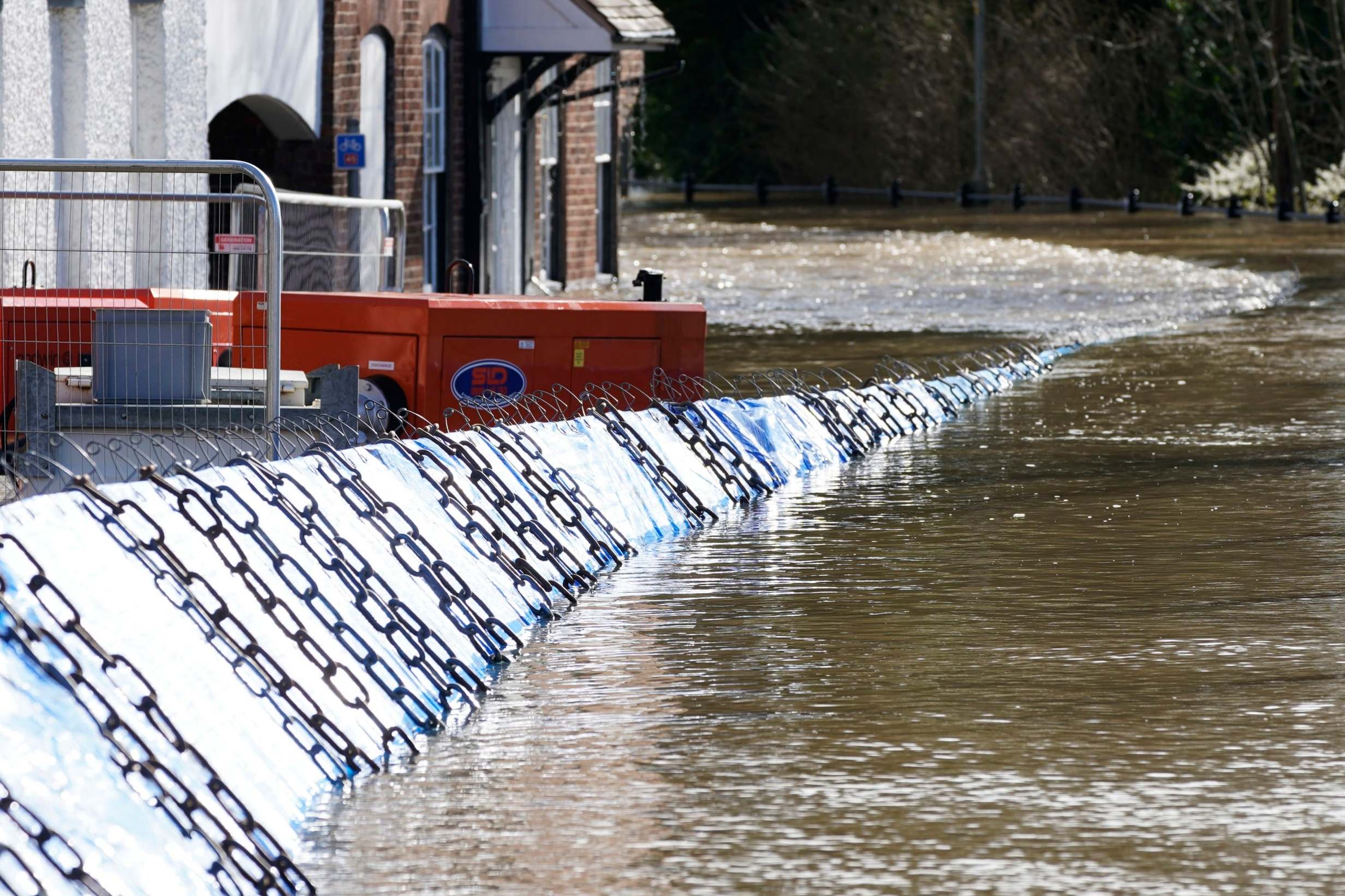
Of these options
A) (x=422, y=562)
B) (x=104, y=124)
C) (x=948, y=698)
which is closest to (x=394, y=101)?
(x=104, y=124)

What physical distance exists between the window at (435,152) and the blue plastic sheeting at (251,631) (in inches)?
558

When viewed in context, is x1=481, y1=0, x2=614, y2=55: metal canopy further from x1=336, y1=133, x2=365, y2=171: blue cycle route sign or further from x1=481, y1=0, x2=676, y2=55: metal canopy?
x1=336, y1=133, x2=365, y2=171: blue cycle route sign

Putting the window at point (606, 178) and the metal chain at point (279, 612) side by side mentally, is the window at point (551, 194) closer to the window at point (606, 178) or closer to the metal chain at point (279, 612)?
the window at point (606, 178)

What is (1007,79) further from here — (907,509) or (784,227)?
(907,509)

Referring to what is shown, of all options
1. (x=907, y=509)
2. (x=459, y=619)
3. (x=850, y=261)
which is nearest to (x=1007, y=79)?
(x=850, y=261)

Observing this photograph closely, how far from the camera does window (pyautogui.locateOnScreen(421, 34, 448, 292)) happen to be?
2503cm

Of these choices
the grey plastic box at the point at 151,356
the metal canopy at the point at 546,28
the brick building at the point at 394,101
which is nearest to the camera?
the grey plastic box at the point at 151,356

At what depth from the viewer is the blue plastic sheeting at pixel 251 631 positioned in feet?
19.4

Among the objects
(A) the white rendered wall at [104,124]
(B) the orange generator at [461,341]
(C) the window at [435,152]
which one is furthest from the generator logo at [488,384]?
(C) the window at [435,152]

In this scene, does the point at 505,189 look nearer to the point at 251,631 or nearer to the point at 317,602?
the point at 317,602

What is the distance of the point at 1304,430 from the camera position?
50.1ft

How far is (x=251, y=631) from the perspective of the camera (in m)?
7.24

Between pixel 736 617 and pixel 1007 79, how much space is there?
4970 centimetres

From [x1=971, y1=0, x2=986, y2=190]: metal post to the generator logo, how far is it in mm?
42824
